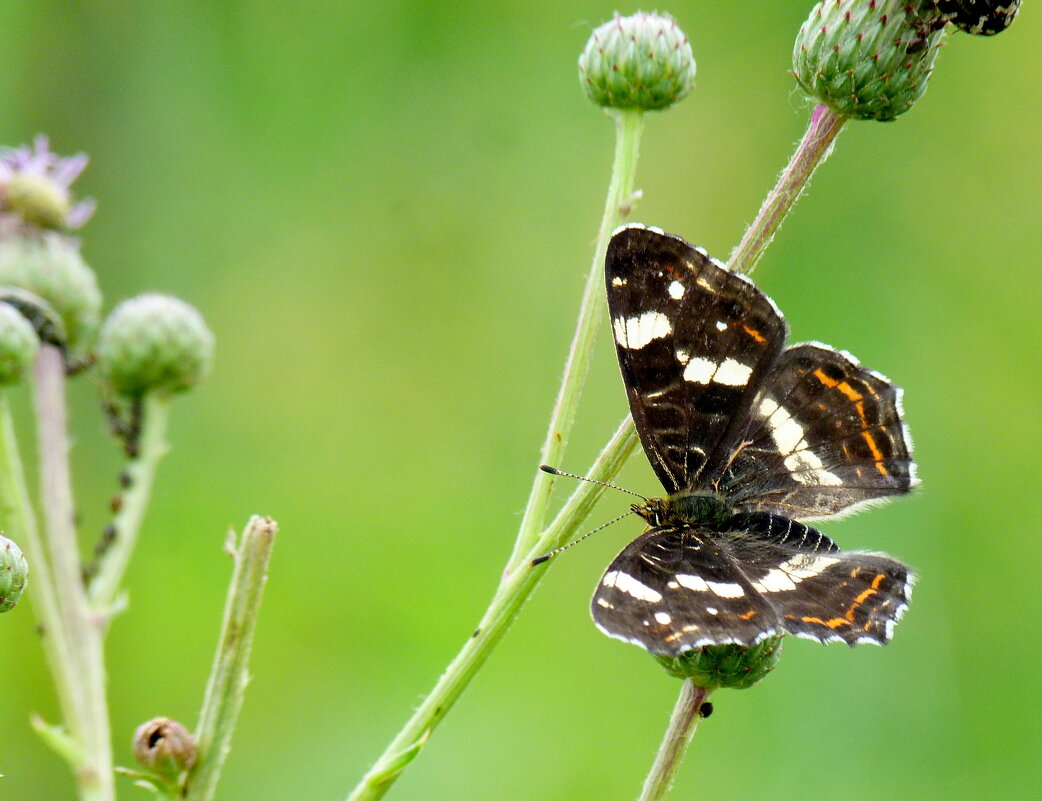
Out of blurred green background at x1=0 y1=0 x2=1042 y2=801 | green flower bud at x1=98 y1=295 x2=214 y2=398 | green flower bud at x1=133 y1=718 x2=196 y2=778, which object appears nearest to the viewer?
green flower bud at x1=133 y1=718 x2=196 y2=778

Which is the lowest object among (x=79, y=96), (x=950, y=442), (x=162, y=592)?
(x=162, y=592)

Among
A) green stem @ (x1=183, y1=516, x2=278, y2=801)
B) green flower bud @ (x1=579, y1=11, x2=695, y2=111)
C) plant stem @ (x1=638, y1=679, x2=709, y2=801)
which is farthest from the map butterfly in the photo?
green stem @ (x1=183, y1=516, x2=278, y2=801)

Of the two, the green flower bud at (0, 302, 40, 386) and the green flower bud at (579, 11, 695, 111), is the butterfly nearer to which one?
the green flower bud at (579, 11, 695, 111)

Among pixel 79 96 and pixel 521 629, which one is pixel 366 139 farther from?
pixel 521 629

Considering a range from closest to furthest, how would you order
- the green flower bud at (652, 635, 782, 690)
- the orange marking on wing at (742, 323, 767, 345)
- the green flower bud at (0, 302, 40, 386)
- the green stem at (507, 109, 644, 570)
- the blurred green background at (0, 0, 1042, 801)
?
the green stem at (507, 109, 644, 570)
the green flower bud at (652, 635, 782, 690)
the green flower bud at (0, 302, 40, 386)
the orange marking on wing at (742, 323, 767, 345)
the blurred green background at (0, 0, 1042, 801)

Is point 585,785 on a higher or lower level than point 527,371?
lower

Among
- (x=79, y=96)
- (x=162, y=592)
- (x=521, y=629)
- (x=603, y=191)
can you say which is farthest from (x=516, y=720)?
(x=79, y=96)

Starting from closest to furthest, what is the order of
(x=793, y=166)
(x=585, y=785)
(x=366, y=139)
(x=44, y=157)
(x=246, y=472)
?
(x=793, y=166)
(x=44, y=157)
(x=585, y=785)
(x=246, y=472)
(x=366, y=139)
